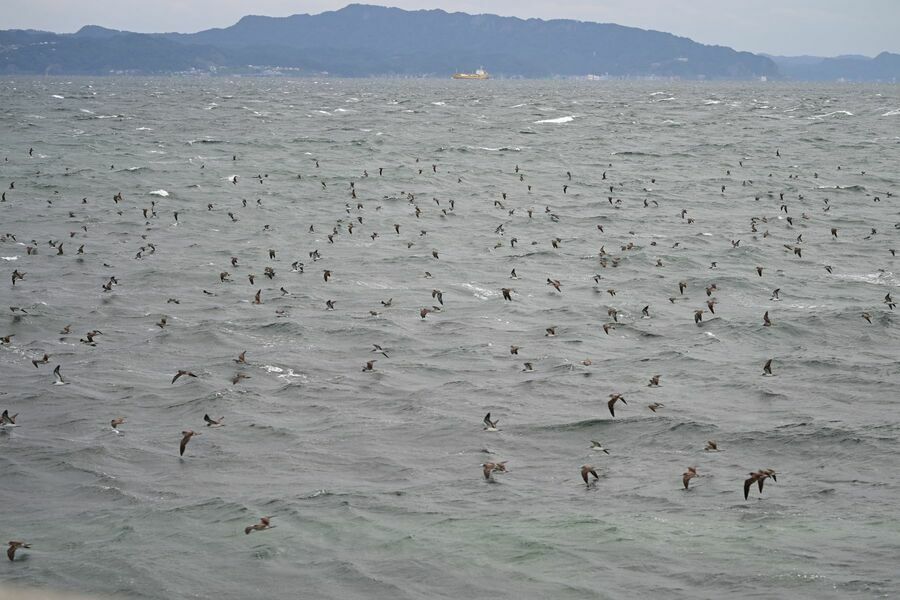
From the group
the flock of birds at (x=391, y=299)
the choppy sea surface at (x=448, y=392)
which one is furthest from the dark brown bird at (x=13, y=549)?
the choppy sea surface at (x=448, y=392)

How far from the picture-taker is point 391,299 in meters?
28.4

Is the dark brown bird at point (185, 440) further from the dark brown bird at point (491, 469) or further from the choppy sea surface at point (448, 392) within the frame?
the dark brown bird at point (491, 469)

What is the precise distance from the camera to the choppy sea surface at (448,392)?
14.2 meters

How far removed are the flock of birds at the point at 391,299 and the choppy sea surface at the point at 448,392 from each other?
0.18 meters

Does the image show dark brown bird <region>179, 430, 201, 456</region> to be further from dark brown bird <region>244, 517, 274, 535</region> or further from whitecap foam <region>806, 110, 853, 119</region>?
whitecap foam <region>806, 110, 853, 119</region>

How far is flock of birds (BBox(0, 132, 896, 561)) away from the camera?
17531 mm

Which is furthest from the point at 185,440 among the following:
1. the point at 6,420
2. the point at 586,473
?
the point at 586,473

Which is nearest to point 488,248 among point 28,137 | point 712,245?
point 712,245

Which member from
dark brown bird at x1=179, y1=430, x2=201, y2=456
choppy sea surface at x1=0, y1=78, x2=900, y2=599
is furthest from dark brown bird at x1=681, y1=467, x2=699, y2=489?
dark brown bird at x1=179, y1=430, x2=201, y2=456

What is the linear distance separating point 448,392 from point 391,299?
769cm

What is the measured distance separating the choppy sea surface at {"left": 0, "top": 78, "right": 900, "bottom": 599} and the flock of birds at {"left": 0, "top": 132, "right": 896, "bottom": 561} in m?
0.18

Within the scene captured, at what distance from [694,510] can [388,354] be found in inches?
383

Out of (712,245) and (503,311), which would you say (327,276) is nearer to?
(503,311)

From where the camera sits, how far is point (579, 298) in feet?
94.9
